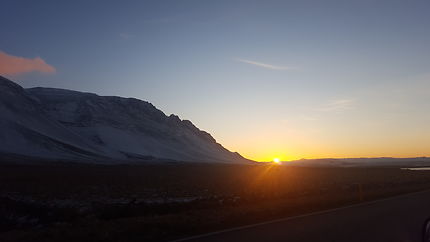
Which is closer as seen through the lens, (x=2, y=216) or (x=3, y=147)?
(x=2, y=216)

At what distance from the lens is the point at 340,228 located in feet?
46.6

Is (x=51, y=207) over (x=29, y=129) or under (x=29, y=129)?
under

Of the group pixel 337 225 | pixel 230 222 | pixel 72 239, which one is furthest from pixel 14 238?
pixel 337 225

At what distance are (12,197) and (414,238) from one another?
30.7 m

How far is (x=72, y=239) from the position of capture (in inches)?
514

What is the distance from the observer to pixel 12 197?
116 ft

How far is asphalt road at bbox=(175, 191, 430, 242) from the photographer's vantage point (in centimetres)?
1255

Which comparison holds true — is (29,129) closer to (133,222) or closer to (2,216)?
(2,216)

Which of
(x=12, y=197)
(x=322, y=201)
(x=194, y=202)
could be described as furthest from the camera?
(x=12, y=197)

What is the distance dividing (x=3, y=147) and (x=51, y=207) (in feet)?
492

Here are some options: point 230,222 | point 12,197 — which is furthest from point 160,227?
point 12,197

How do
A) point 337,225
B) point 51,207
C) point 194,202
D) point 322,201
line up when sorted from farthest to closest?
1. point 51,207
2. point 194,202
3. point 322,201
4. point 337,225

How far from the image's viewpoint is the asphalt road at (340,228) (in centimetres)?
1255

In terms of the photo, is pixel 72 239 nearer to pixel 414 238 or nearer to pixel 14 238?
pixel 14 238
